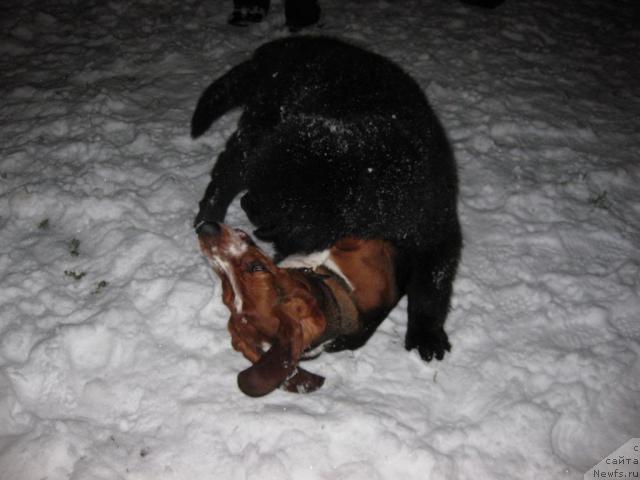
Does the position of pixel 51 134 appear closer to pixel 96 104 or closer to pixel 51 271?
pixel 96 104

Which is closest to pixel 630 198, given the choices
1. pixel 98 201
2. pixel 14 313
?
pixel 98 201

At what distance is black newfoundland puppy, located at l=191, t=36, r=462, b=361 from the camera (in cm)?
211

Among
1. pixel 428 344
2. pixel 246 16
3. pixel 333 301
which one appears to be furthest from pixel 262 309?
pixel 246 16

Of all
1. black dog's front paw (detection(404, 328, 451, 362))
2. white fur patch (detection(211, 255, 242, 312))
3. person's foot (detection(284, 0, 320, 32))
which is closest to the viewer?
white fur patch (detection(211, 255, 242, 312))

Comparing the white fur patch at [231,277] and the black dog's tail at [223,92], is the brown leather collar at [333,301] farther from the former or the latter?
the black dog's tail at [223,92]

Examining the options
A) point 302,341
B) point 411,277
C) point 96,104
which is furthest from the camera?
point 96,104

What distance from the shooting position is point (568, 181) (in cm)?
381

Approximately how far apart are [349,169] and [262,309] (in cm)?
77

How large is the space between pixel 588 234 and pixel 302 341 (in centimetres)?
273

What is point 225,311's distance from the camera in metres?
2.81

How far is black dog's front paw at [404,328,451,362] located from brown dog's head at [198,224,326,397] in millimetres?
947

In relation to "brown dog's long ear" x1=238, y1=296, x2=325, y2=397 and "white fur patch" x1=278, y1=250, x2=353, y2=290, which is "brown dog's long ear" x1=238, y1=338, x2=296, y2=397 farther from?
"white fur patch" x1=278, y1=250, x2=353, y2=290

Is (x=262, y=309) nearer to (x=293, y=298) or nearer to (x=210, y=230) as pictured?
(x=293, y=298)

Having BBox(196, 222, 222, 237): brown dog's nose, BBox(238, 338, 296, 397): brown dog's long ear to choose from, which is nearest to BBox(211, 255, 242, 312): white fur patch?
BBox(196, 222, 222, 237): brown dog's nose
